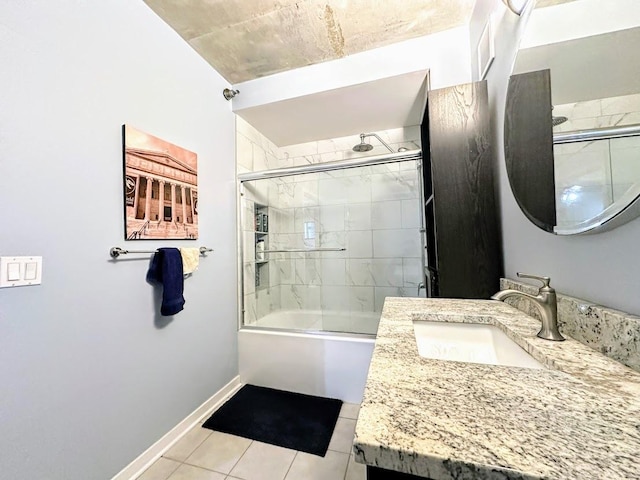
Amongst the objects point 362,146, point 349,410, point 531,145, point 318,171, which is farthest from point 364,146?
point 349,410

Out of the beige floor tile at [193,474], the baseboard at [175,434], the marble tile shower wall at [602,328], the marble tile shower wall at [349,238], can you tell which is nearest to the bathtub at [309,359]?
the baseboard at [175,434]

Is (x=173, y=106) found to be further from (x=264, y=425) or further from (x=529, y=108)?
(x=264, y=425)

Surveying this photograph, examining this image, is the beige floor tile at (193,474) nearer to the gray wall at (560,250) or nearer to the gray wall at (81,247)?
the gray wall at (81,247)

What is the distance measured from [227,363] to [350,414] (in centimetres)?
102

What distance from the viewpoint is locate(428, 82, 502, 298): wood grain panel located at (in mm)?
1383

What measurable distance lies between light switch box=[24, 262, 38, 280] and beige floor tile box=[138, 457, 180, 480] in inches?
44.7

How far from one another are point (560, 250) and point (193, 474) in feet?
6.39

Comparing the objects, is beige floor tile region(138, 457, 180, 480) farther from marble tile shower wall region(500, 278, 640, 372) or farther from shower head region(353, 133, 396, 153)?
shower head region(353, 133, 396, 153)

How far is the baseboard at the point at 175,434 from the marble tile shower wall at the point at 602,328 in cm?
197

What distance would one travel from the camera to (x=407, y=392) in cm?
49

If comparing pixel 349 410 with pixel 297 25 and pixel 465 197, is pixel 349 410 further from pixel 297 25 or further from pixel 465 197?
pixel 297 25

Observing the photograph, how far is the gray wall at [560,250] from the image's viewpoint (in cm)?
62

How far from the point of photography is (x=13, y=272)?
36.9 inches

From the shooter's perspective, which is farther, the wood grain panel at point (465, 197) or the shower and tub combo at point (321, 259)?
the shower and tub combo at point (321, 259)
